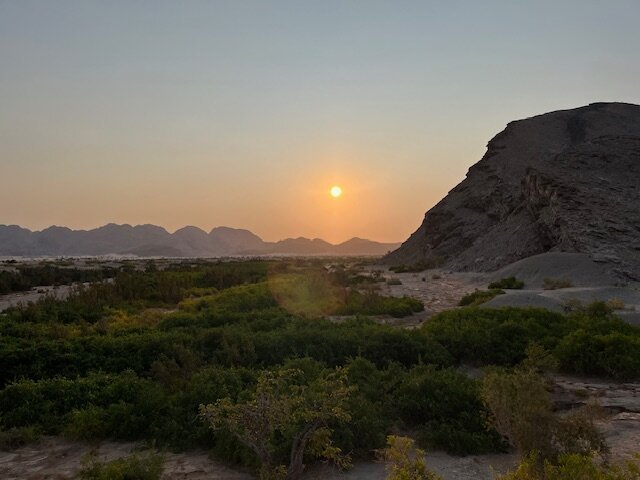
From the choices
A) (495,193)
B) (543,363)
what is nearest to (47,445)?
(543,363)

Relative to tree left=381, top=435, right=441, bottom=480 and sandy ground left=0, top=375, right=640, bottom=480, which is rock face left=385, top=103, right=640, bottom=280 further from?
tree left=381, top=435, right=441, bottom=480

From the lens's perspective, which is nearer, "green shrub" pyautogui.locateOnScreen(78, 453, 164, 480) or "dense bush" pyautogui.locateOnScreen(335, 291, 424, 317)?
"green shrub" pyautogui.locateOnScreen(78, 453, 164, 480)

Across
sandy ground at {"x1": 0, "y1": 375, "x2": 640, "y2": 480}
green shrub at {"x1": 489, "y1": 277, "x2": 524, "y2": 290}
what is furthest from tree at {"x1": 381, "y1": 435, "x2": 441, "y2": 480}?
Result: green shrub at {"x1": 489, "y1": 277, "x2": 524, "y2": 290}

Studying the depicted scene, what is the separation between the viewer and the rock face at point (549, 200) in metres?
29.3

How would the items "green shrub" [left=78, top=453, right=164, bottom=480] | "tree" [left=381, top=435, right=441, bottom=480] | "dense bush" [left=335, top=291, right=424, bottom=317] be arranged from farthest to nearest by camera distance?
"dense bush" [left=335, top=291, right=424, bottom=317] → "green shrub" [left=78, top=453, right=164, bottom=480] → "tree" [left=381, top=435, right=441, bottom=480]

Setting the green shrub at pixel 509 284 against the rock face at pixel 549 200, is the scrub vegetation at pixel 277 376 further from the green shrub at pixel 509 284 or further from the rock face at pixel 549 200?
the rock face at pixel 549 200

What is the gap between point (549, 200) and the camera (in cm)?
3344

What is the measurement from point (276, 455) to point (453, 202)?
185 feet

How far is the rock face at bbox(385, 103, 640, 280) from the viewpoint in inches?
1154

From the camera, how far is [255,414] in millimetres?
5281

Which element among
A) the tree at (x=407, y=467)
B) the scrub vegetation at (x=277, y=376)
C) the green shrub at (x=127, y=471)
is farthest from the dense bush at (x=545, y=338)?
the green shrub at (x=127, y=471)

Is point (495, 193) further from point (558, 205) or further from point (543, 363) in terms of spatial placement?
point (543, 363)

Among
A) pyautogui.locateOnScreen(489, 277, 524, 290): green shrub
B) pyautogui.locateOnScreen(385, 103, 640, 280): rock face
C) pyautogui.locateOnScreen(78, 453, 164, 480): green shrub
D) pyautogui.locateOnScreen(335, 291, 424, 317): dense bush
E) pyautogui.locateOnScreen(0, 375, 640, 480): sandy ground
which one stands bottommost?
pyautogui.locateOnScreen(0, 375, 640, 480): sandy ground

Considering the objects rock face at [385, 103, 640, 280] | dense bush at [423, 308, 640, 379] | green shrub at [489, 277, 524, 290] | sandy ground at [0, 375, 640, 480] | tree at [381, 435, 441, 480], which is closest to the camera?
tree at [381, 435, 441, 480]
